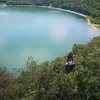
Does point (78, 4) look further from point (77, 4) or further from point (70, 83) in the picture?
point (70, 83)

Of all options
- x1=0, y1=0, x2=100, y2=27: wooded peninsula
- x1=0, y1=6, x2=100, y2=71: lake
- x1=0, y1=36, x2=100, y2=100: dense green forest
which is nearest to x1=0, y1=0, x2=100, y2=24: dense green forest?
x1=0, y1=0, x2=100, y2=27: wooded peninsula

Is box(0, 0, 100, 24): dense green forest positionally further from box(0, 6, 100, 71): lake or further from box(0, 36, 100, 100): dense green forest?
box(0, 36, 100, 100): dense green forest

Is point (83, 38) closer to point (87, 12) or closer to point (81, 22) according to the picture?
point (81, 22)

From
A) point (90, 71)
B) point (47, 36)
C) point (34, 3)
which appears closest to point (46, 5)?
point (34, 3)

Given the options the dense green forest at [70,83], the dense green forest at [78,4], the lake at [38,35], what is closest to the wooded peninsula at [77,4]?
the dense green forest at [78,4]

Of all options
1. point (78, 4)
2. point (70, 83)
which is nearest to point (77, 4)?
point (78, 4)
